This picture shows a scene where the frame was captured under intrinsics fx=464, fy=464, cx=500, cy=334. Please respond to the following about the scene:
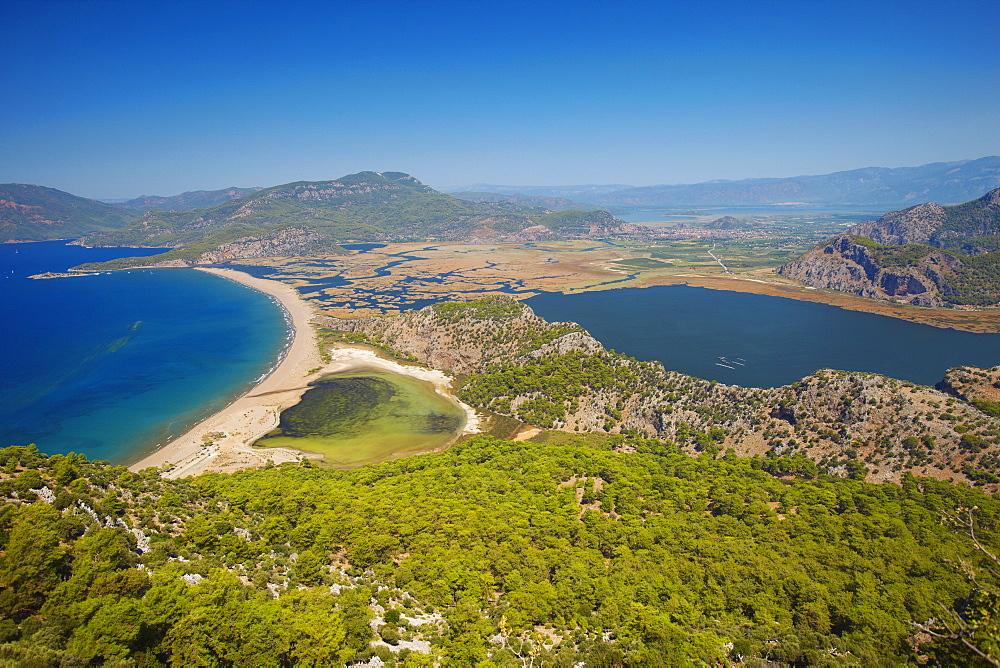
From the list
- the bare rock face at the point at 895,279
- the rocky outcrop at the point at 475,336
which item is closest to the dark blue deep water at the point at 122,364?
the rocky outcrop at the point at 475,336

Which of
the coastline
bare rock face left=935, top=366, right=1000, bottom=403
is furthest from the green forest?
the coastline

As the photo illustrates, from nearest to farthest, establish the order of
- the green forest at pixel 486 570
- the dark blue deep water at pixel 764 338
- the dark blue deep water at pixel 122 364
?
the green forest at pixel 486 570 < the dark blue deep water at pixel 122 364 < the dark blue deep water at pixel 764 338

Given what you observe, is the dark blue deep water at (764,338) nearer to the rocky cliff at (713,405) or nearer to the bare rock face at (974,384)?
the rocky cliff at (713,405)

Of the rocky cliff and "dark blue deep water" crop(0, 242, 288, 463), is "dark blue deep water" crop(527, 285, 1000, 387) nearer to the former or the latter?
the rocky cliff

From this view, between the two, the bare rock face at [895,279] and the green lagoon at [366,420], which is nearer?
the green lagoon at [366,420]

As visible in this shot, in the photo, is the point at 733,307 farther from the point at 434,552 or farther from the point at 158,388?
the point at 158,388

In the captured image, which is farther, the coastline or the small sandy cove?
the coastline

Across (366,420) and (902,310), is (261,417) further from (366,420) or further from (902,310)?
(902,310)
